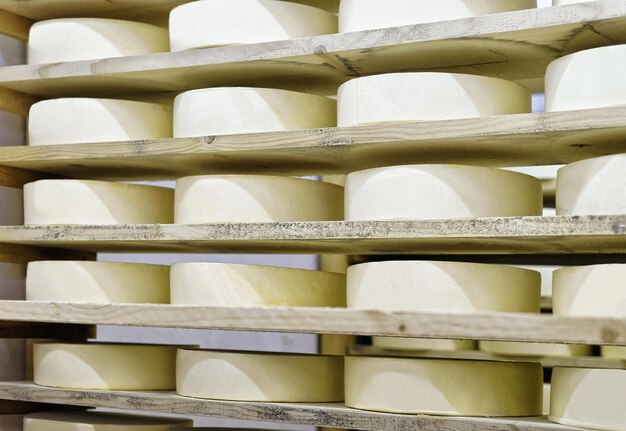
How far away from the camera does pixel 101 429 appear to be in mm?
1925

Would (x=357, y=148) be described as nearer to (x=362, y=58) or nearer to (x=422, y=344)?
(x=362, y=58)

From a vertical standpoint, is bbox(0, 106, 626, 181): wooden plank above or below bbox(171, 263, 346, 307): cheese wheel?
above

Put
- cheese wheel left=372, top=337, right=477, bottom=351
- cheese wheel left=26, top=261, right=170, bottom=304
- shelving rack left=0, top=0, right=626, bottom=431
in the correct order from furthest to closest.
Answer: cheese wheel left=372, top=337, right=477, bottom=351
cheese wheel left=26, top=261, right=170, bottom=304
shelving rack left=0, top=0, right=626, bottom=431

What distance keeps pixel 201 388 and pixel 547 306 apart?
0.91m

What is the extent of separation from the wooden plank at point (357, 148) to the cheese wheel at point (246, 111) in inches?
1.6

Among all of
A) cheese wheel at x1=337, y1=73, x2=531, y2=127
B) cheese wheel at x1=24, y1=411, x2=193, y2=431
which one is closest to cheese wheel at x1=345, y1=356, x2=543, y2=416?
cheese wheel at x1=337, y1=73, x2=531, y2=127

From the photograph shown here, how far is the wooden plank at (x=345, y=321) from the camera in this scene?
1.41m

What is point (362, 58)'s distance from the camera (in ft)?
5.75

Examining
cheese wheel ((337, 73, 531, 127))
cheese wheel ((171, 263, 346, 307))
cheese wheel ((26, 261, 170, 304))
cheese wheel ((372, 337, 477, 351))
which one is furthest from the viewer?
cheese wheel ((372, 337, 477, 351))

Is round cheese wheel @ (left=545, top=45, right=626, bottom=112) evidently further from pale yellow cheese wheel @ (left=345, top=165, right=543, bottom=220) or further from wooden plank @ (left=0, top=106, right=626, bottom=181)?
pale yellow cheese wheel @ (left=345, top=165, right=543, bottom=220)

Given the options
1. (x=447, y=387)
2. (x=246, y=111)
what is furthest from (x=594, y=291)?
(x=246, y=111)

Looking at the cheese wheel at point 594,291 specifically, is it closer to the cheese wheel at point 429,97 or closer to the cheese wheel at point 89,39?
the cheese wheel at point 429,97

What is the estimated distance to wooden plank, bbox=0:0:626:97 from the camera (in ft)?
5.15

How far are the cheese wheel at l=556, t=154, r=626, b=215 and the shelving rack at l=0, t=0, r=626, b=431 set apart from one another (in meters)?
0.04
